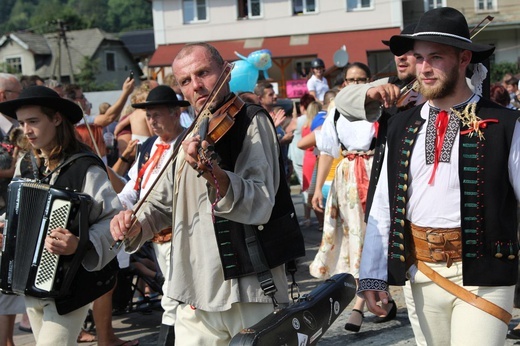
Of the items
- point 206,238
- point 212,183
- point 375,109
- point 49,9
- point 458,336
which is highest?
point 49,9

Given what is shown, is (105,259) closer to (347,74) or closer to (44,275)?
(44,275)

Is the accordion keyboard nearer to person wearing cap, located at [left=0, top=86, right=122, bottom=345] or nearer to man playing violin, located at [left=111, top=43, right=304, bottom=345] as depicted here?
person wearing cap, located at [left=0, top=86, right=122, bottom=345]

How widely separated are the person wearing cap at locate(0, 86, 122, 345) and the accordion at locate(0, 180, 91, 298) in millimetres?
63

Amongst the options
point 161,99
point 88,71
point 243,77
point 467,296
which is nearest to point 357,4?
point 88,71

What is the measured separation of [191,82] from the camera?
362cm

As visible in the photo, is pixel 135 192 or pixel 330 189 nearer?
pixel 135 192

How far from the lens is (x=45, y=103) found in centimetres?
440

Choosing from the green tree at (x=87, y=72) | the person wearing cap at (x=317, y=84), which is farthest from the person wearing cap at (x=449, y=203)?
the green tree at (x=87, y=72)

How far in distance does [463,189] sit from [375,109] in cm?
59

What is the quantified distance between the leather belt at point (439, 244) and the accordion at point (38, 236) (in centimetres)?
176

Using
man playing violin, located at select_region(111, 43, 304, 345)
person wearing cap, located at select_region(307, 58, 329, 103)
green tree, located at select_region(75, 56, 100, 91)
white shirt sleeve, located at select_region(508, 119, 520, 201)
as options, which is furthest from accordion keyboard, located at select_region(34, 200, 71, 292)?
green tree, located at select_region(75, 56, 100, 91)

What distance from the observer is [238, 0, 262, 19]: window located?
42.7 m

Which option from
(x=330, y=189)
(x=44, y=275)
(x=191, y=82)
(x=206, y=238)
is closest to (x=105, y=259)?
(x=44, y=275)

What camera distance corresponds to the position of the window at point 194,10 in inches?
1708
